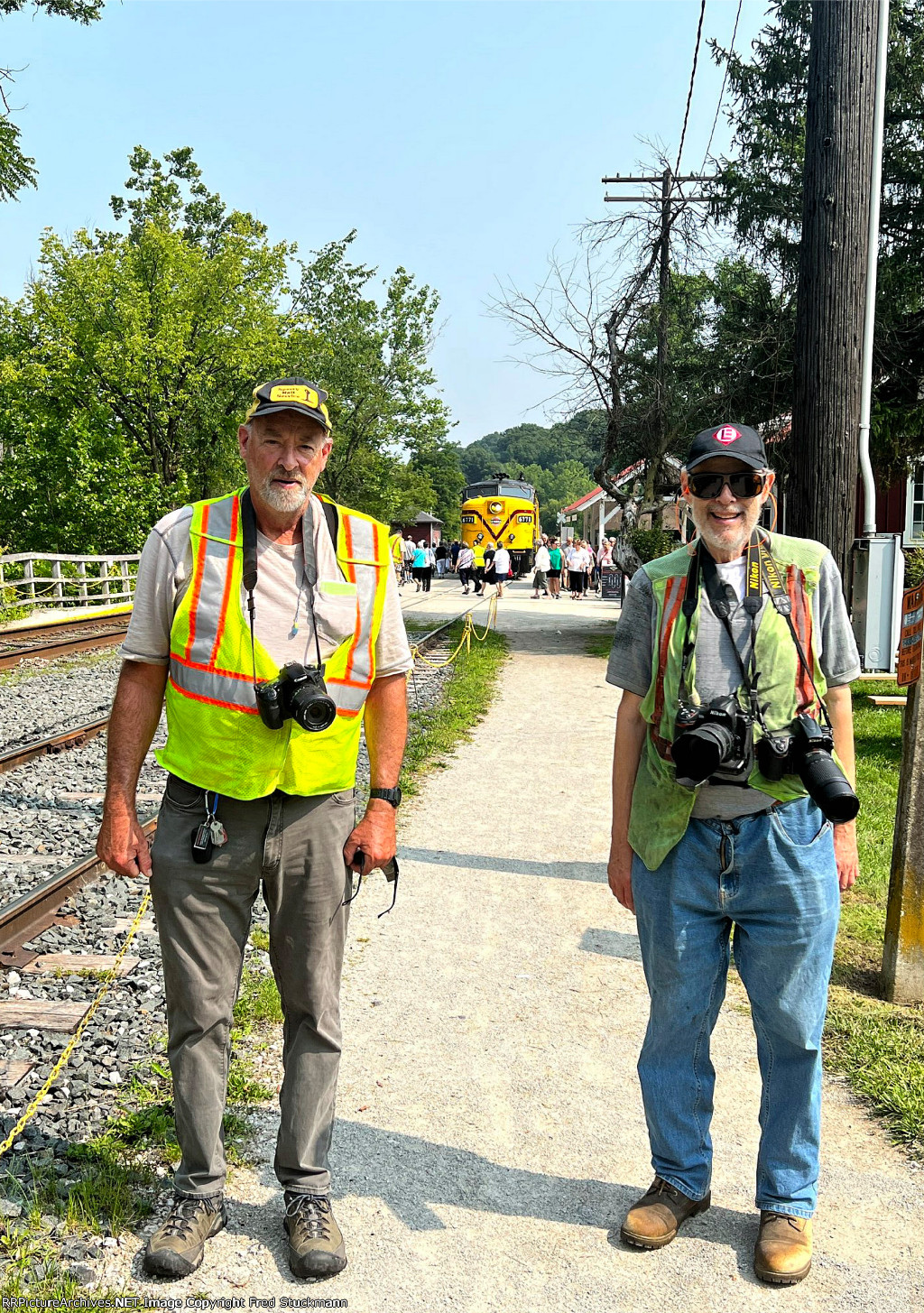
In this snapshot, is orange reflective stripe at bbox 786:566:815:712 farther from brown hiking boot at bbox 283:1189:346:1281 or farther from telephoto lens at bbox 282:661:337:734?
brown hiking boot at bbox 283:1189:346:1281

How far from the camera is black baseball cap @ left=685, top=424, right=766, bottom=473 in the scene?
3059 mm

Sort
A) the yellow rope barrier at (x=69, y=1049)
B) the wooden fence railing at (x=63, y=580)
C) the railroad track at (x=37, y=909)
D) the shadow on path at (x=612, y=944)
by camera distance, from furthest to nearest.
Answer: the wooden fence railing at (x=63, y=580) < the shadow on path at (x=612, y=944) < the railroad track at (x=37, y=909) < the yellow rope barrier at (x=69, y=1049)

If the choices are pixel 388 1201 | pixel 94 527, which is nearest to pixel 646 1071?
pixel 388 1201

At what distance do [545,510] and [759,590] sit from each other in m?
171

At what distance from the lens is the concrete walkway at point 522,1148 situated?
121 inches

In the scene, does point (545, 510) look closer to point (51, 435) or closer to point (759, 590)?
point (51, 435)

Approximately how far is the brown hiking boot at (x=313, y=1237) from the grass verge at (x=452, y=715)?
589cm

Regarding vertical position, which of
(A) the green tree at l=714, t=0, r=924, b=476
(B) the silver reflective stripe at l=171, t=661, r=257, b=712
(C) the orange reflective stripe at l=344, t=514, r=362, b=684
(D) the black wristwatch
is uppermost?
(A) the green tree at l=714, t=0, r=924, b=476

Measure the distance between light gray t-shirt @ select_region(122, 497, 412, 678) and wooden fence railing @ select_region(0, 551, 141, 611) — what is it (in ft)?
66.0

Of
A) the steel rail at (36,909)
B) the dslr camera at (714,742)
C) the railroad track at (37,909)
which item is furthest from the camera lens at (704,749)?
the steel rail at (36,909)

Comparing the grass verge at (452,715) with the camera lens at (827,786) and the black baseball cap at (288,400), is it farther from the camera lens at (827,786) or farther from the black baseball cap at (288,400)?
the camera lens at (827,786)

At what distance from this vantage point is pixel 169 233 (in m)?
37.4

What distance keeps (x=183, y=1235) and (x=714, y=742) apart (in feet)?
6.14

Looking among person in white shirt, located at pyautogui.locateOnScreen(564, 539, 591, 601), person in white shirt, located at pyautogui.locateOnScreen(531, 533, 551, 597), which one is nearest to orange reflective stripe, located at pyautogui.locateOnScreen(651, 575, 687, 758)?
person in white shirt, located at pyautogui.locateOnScreen(531, 533, 551, 597)
